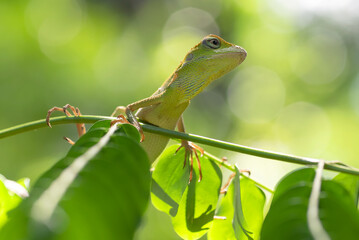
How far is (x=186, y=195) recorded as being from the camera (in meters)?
1.20

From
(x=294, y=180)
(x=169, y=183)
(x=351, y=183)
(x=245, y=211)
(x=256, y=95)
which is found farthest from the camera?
(x=256, y=95)

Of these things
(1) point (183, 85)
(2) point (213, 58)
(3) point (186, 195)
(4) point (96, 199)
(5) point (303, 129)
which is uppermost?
(5) point (303, 129)

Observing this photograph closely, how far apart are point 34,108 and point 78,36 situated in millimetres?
1786

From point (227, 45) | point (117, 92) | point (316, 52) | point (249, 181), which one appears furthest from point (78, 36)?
point (249, 181)

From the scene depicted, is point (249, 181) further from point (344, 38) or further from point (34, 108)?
point (344, 38)

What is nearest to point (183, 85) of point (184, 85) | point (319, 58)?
point (184, 85)

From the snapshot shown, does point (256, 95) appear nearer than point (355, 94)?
No

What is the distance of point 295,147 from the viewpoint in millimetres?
9078

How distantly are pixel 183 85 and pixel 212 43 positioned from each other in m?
0.24

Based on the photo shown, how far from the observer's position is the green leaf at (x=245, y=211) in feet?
3.62

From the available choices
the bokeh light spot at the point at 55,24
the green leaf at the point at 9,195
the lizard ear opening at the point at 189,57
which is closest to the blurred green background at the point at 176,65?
the bokeh light spot at the point at 55,24

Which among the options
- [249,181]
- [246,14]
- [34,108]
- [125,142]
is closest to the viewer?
[125,142]

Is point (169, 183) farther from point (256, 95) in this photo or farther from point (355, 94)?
point (256, 95)

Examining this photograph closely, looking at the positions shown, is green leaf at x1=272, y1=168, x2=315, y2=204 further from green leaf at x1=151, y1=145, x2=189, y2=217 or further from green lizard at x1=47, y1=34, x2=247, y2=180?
green lizard at x1=47, y1=34, x2=247, y2=180
